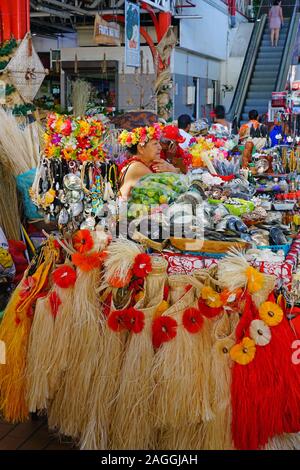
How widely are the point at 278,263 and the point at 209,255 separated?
333mm

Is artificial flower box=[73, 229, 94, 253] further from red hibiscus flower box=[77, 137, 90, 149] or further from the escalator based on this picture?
the escalator

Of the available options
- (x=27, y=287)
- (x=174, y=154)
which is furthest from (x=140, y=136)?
Answer: (x=27, y=287)

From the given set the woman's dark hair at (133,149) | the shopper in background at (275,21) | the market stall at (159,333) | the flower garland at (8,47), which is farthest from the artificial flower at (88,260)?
the shopper in background at (275,21)

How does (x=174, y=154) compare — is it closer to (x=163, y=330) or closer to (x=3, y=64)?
(x=3, y=64)

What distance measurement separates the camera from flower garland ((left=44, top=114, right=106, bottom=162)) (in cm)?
344

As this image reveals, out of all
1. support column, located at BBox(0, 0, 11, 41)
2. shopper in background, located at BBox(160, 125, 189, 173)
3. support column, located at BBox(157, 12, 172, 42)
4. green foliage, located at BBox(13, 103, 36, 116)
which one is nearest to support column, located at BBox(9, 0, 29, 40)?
support column, located at BBox(0, 0, 11, 41)

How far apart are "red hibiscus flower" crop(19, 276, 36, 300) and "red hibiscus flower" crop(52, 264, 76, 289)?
142 millimetres

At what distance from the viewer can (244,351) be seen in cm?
250

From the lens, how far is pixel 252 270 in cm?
257

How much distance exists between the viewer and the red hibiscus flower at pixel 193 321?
2582 millimetres

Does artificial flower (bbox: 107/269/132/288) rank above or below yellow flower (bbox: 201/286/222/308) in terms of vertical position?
above

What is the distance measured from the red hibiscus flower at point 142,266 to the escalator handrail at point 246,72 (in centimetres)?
1268
